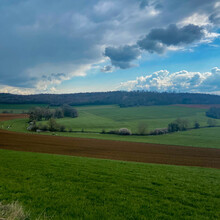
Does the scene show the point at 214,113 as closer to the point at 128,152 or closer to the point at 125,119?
the point at 125,119

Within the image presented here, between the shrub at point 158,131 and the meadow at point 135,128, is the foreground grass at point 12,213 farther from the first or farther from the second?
the shrub at point 158,131

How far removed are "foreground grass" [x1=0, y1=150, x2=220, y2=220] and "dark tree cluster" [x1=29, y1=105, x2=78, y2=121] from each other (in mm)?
77598

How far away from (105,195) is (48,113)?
90382 millimetres

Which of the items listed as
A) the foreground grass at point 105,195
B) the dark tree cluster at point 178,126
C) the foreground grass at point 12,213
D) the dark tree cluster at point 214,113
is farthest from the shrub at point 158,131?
the foreground grass at point 12,213

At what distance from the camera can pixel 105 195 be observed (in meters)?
8.24

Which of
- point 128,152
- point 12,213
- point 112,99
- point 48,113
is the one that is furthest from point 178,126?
point 112,99

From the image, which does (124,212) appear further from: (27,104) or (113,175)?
(27,104)

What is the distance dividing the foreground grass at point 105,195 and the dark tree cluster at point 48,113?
255 ft

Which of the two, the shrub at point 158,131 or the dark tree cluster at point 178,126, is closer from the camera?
the shrub at point 158,131

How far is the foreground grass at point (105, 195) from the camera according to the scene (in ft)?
22.5

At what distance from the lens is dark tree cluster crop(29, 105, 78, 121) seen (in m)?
83.9

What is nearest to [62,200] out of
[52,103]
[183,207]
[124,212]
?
[124,212]

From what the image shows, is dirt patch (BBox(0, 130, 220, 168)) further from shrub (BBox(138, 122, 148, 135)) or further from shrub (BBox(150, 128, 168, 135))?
shrub (BBox(150, 128, 168, 135))

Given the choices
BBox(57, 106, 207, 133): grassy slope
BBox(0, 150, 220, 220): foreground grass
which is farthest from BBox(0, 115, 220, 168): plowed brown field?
BBox(57, 106, 207, 133): grassy slope
